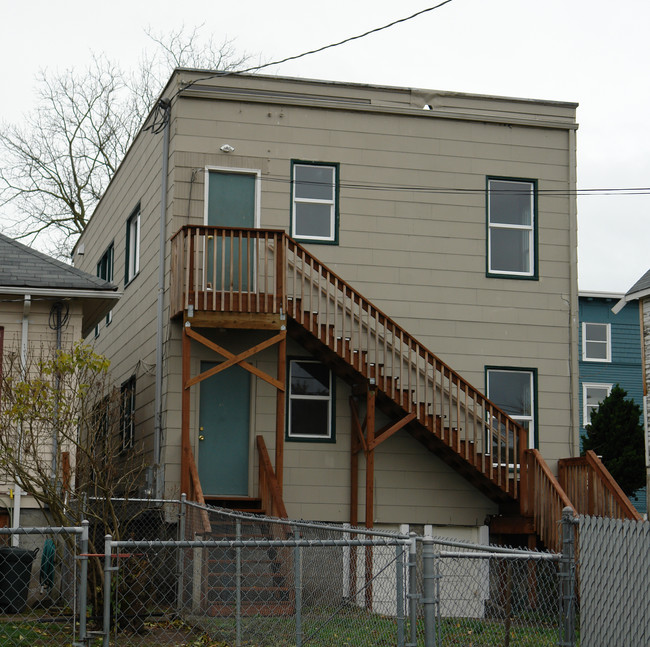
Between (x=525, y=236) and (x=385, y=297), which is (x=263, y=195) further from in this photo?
(x=525, y=236)

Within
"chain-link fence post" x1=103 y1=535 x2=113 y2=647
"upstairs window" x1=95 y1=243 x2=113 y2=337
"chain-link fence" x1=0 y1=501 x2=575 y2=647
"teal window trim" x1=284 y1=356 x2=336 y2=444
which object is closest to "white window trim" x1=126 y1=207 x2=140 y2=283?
"upstairs window" x1=95 y1=243 x2=113 y2=337

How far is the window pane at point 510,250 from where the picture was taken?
62.3 feet

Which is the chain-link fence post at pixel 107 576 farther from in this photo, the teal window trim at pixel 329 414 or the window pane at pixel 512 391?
the window pane at pixel 512 391

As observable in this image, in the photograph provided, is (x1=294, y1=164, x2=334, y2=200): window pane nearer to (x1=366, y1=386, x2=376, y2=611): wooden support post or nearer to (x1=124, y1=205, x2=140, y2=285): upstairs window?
(x1=366, y1=386, x2=376, y2=611): wooden support post

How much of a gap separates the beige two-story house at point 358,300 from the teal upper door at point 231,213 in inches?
1.4

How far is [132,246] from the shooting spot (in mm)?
21344

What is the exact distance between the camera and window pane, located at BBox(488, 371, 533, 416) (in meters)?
18.6

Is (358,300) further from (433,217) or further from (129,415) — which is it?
(129,415)

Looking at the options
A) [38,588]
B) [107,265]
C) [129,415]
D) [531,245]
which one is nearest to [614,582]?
[38,588]

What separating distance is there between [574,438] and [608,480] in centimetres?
284

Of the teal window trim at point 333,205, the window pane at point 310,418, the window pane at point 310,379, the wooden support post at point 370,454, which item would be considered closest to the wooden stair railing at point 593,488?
the wooden support post at point 370,454

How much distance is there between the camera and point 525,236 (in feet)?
63.0

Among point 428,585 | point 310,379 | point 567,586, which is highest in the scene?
point 310,379

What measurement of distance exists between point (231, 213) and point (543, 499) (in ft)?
23.2
